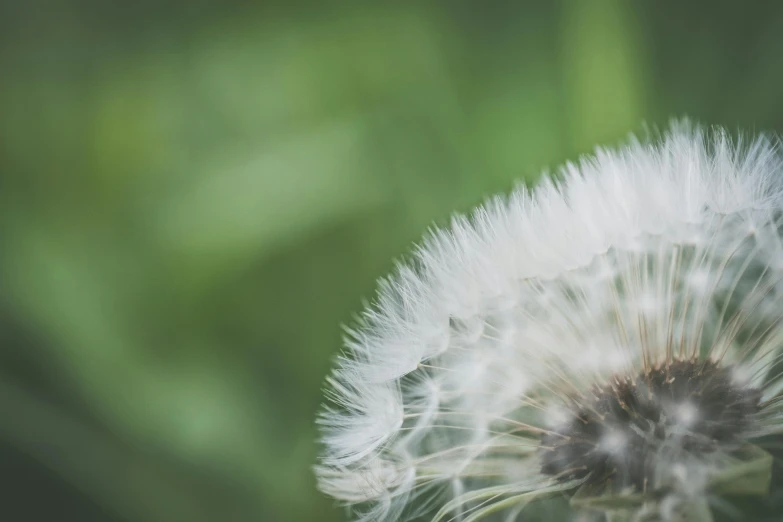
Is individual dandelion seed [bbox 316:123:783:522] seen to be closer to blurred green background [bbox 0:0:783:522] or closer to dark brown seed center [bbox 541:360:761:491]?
dark brown seed center [bbox 541:360:761:491]

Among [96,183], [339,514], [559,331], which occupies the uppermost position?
[96,183]

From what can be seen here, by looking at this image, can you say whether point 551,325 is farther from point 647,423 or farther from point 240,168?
point 240,168

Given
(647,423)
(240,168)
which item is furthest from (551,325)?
(240,168)

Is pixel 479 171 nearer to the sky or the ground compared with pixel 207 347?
nearer to the sky

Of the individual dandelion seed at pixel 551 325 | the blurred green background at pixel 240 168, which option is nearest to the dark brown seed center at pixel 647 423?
the individual dandelion seed at pixel 551 325

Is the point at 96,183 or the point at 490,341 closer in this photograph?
the point at 490,341

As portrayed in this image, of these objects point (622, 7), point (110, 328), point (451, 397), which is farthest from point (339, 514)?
point (622, 7)

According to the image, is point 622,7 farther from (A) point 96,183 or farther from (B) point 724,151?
(A) point 96,183

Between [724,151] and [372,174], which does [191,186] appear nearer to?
[372,174]
